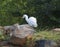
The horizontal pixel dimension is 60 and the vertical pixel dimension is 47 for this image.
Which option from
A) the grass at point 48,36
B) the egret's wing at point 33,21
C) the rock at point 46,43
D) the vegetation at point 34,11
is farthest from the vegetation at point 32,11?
the rock at point 46,43

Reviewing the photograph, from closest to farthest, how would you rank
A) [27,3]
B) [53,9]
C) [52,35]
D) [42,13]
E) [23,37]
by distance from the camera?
[23,37]
[52,35]
[53,9]
[42,13]
[27,3]

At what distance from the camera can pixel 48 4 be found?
10367 millimetres

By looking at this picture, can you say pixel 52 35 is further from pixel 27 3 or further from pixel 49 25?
pixel 27 3

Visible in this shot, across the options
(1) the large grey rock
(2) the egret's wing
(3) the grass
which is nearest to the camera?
(1) the large grey rock

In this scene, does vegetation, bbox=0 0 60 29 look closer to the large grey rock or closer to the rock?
the large grey rock

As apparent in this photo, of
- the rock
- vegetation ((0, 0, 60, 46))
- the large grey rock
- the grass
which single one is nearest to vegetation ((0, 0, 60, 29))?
vegetation ((0, 0, 60, 46))

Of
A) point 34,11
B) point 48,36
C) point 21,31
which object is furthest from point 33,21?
point 21,31

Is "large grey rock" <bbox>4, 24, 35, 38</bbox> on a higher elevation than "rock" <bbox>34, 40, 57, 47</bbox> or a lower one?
higher

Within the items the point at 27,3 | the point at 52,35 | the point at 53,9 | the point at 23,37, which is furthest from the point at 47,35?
the point at 27,3

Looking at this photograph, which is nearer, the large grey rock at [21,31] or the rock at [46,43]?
the rock at [46,43]

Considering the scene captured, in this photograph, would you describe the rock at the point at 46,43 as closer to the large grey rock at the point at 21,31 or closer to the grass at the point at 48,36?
the grass at the point at 48,36

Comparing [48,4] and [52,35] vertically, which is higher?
[48,4]

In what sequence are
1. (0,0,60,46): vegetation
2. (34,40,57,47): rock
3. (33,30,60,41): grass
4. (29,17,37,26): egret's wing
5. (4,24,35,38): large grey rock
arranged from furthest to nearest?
(0,0,60,46): vegetation → (29,17,37,26): egret's wing → (33,30,60,41): grass → (4,24,35,38): large grey rock → (34,40,57,47): rock

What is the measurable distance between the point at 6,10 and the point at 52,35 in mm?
4689
